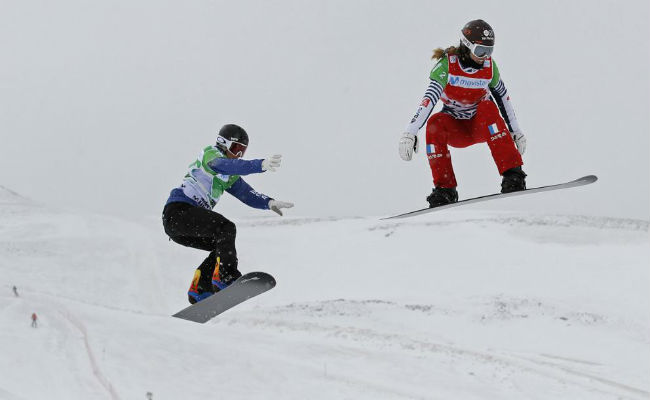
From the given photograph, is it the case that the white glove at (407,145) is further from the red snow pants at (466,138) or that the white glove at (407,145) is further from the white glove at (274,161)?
the white glove at (274,161)

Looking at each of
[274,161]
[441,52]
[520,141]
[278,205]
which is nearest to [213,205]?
[278,205]

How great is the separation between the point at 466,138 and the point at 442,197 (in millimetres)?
818

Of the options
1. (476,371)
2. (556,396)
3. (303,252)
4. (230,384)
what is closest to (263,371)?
(230,384)

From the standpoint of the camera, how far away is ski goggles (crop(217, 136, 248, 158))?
766 cm

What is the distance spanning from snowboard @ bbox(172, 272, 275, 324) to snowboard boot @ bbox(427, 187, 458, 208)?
2114 mm

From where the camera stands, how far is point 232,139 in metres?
7.65

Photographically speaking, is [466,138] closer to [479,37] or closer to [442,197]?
[442,197]

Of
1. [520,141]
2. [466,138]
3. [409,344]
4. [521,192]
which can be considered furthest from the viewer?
[409,344]

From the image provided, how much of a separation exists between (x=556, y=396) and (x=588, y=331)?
6.32 metres

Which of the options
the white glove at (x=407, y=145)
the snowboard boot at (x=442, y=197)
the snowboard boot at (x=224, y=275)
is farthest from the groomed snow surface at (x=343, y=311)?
the white glove at (x=407, y=145)

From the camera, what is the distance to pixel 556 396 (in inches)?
590

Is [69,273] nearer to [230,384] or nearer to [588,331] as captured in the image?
[230,384]

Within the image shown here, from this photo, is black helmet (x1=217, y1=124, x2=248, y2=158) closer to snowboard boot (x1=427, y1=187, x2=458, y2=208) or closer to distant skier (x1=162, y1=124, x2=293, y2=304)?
distant skier (x1=162, y1=124, x2=293, y2=304)

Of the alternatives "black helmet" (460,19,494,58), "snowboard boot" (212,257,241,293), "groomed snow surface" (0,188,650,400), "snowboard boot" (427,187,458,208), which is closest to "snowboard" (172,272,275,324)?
"snowboard boot" (212,257,241,293)
